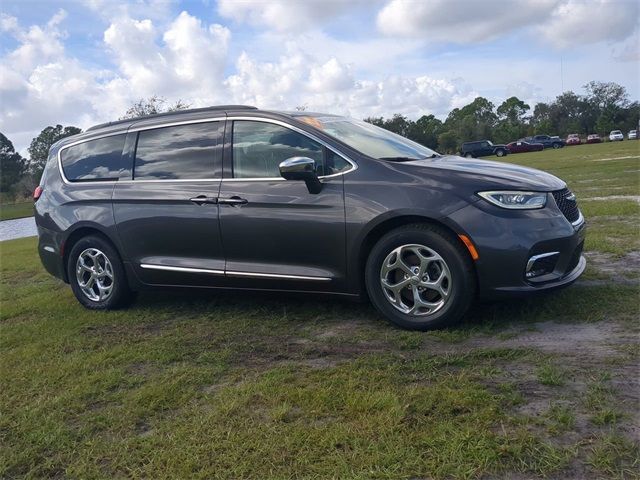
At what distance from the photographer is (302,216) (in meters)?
4.40

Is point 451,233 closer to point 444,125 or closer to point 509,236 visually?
point 509,236

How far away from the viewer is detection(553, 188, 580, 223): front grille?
413 cm

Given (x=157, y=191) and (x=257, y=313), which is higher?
(x=157, y=191)

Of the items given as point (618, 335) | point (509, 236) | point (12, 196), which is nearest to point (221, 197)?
point (509, 236)

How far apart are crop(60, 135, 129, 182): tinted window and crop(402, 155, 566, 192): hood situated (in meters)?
2.80

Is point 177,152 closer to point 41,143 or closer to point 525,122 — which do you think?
point 41,143

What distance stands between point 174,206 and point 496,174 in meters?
2.61

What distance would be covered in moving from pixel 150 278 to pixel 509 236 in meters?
3.10

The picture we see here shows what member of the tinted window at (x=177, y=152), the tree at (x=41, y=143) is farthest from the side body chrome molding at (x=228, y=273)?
the tree at (x=41, y=143)

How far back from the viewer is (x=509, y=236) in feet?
12.6

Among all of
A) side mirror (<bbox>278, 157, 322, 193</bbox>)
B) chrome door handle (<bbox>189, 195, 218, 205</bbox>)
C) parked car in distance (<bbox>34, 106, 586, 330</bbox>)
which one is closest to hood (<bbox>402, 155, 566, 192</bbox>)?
parked car in distance (<bbox>34, 106, 586, 330</bbox>)

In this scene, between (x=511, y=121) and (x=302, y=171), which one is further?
(x=511, y=121)

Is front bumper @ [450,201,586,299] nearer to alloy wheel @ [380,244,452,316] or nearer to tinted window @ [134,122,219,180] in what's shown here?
alloy wheel @ [380,244,452,316]

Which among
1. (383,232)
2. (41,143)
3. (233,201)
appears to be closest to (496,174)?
(383,232)
